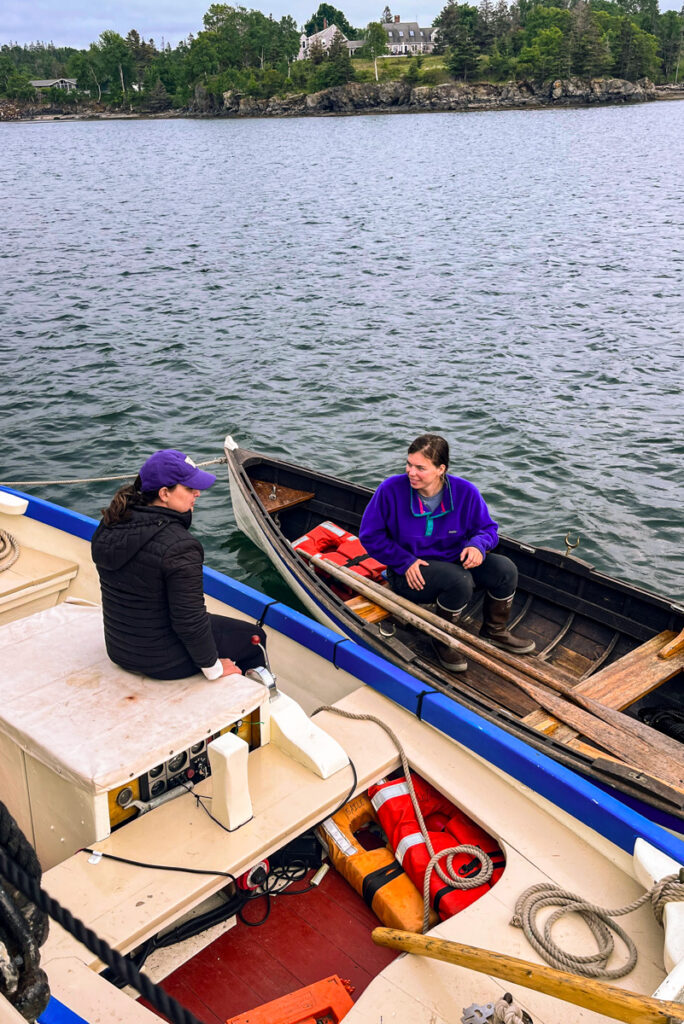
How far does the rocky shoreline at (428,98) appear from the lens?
125m

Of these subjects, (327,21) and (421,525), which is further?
(327,21)

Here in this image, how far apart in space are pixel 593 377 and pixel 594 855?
49.3 feet

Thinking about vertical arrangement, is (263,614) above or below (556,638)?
above

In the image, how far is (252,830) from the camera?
4.31 metres

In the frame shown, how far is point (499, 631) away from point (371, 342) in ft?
47.9

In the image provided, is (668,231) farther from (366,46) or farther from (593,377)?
(366,46)

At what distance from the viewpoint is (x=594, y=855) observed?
4.48 metres

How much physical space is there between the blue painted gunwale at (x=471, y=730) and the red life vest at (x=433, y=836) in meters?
0.42

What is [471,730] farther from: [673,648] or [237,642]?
[673,648]

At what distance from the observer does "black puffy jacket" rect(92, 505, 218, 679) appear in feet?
13.7

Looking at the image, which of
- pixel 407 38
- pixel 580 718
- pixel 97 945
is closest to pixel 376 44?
pixel 407 38

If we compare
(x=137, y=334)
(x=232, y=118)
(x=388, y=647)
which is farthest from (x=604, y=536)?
(x=232, y=118)

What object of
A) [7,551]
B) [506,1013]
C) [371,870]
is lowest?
[371,870]

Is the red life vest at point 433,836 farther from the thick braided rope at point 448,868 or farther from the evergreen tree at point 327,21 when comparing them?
the evergreen tree at point 327,21
